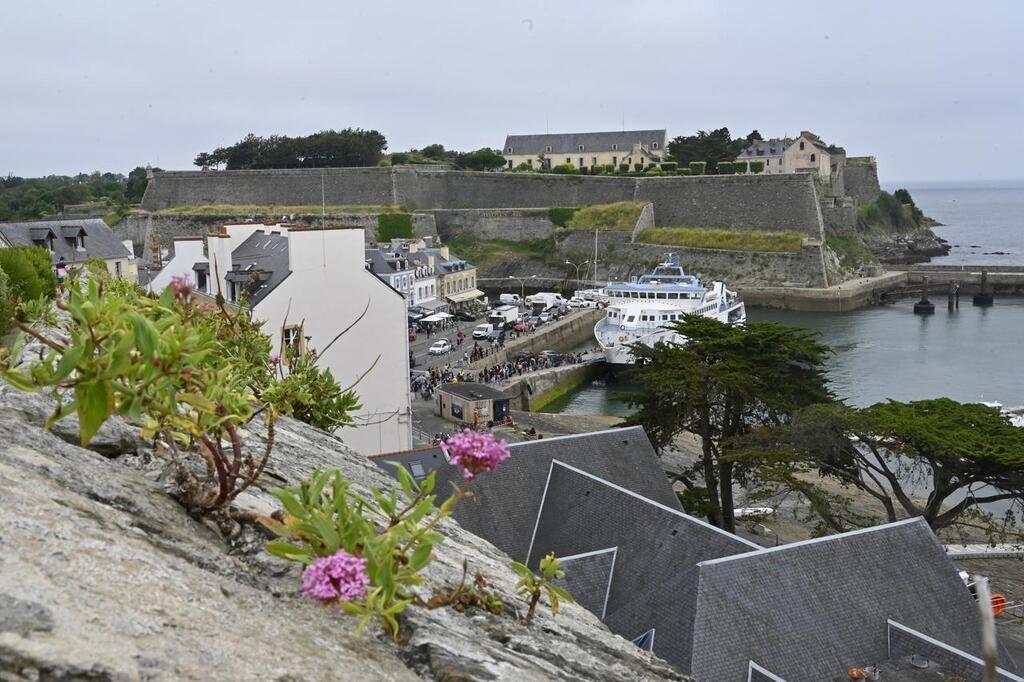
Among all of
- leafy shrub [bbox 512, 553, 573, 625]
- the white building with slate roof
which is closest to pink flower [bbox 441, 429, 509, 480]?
leafy shrub [bbox 512, 553, 573, 625]

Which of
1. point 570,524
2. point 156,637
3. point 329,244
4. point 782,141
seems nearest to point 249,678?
point 156,637

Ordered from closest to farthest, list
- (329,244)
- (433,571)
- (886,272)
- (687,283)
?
(433,571) < (329,244) < (687,283) < (886,272)

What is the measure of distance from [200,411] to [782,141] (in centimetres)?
6839

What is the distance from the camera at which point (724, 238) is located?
53938 millimetres

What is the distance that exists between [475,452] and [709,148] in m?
62.6

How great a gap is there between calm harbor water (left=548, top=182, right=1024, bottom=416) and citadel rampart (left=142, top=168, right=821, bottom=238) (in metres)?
8.90

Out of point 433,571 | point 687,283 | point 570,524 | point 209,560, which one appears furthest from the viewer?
point 687,283

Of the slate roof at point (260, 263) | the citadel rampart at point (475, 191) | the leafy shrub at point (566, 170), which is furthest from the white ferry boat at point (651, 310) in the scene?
the leafy shrub at point (566, 170)

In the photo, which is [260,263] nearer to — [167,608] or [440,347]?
[167,608]

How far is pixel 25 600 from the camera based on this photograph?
169 cm

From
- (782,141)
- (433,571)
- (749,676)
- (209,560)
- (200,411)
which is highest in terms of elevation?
(782,141)

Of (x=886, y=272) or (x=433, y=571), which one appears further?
(x=886, y=272)

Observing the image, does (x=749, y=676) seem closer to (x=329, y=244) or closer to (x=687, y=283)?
(x=329, y=244)

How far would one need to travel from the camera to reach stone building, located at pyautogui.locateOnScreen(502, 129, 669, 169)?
227ft
